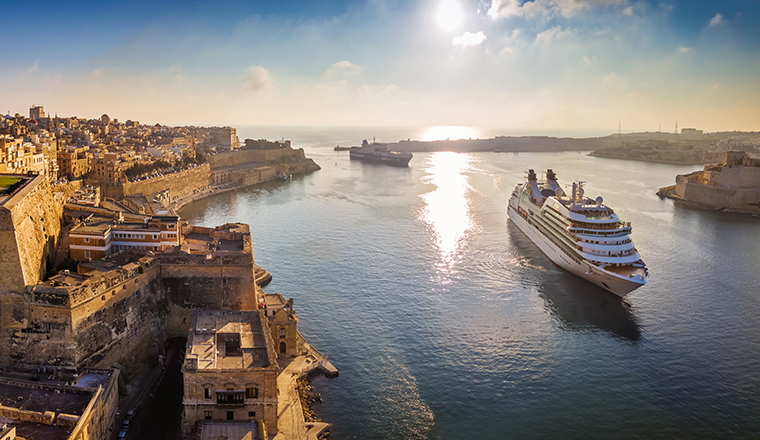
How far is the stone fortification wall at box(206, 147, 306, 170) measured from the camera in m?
75.9

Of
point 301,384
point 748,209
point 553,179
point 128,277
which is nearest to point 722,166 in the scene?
point 748,209

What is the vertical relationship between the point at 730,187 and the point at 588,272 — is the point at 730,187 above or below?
above

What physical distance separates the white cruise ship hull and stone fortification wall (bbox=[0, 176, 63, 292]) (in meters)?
26.3

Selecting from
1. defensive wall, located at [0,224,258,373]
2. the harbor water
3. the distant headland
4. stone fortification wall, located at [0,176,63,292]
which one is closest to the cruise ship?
the harbor water

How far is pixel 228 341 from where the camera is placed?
1698 cm

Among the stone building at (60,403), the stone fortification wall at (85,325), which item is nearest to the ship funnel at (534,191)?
the stone fortification wall at (85,325)

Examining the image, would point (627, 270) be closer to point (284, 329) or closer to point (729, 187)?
point (284, 329)

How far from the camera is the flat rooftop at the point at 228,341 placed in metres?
15.5

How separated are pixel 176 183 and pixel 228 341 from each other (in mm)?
44532

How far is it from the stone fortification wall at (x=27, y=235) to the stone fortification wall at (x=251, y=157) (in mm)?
51808

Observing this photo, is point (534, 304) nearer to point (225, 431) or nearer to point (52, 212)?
point (225, 431)

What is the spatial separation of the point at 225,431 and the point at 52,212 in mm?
14477

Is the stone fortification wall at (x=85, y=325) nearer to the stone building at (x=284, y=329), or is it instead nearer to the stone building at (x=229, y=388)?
the stone building at (x=229, y=388)

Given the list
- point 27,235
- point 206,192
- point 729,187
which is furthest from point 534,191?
point 206,192
